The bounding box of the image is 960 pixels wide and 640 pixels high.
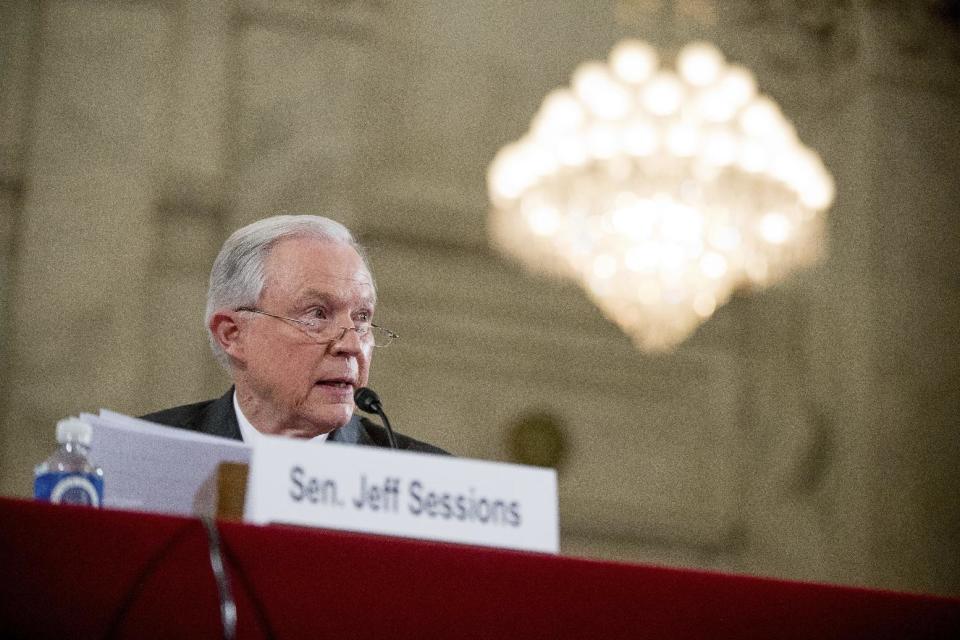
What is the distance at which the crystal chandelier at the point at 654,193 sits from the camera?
19.4ft

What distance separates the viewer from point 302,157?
593 cm

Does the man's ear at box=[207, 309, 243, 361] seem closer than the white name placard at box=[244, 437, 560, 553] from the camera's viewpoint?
No

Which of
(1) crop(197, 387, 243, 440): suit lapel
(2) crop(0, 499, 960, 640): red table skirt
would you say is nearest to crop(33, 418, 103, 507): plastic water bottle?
(2) crop(0, 499, 960, 640): red table skirt

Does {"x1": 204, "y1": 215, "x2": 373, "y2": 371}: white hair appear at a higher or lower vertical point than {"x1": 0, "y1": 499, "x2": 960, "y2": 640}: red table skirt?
higher

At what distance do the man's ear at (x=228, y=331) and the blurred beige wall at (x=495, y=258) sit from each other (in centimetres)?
273

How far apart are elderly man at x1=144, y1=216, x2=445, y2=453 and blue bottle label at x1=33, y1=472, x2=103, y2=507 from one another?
2.45ft

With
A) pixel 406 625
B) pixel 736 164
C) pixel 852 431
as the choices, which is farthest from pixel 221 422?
pixel 852 431

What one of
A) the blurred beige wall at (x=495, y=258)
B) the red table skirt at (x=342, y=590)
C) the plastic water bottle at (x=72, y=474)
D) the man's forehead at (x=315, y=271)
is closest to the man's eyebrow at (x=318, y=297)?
the man's forehead at (x=315, y=271)

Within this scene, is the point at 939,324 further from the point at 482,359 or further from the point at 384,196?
the point at 384,196

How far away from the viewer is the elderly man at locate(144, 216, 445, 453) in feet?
9.07

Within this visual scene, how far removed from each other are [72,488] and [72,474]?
23mm

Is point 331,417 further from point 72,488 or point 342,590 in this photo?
point 342,590

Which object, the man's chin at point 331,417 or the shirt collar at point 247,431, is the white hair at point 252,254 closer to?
the shirt collar at point 247,431

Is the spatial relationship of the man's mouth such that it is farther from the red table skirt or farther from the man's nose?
the red table skirt
